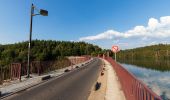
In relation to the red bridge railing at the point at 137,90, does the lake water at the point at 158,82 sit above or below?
below

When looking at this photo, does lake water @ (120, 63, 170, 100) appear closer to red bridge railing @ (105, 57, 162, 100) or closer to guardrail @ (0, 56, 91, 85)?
red bridge railing @ (105, 57, 162, 100)

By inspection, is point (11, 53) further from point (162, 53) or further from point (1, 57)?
point (162, 53)

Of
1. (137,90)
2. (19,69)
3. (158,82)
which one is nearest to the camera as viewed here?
(137,90)

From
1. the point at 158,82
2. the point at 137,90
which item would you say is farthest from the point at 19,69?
the point at 158,82

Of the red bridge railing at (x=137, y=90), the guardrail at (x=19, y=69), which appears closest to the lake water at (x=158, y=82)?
the red bridge railing at (x=137, y=90)

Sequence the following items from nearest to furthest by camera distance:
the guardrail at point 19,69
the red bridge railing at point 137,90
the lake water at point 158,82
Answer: the red bridge railing at point 137,90
the guardrail at point 19,69
the lake water at point 158,82

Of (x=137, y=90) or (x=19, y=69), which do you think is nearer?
(x=137, y=90)

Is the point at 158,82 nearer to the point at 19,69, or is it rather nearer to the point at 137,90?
the point at 19,69

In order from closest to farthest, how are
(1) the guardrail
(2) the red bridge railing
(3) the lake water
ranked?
(2) the red bridge railing
(1) the guardrail
(3) the lake water

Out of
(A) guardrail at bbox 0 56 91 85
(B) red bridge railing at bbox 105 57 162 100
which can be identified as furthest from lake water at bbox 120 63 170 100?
(A) guardrail at bbox 0 56 91 85

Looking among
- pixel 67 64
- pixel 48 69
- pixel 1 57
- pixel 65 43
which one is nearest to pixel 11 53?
pixel 1 57

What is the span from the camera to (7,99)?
34.9 ft

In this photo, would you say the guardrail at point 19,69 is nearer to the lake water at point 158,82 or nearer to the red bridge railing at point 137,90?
the red bridge railing at point 137,90

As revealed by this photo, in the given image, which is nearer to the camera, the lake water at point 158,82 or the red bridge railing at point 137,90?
the red bridge railing at point 137,90
